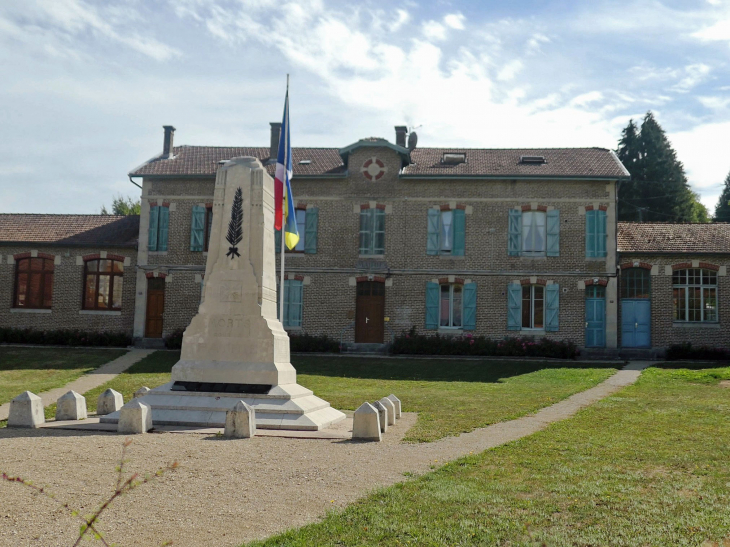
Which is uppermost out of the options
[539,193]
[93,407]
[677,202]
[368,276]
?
[677,202]

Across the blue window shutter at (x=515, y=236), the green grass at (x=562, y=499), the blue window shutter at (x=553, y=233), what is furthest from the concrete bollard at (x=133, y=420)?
the blue window shutter at (x=553, y=233)

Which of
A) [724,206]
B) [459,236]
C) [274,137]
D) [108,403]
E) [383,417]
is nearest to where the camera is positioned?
[383,417]

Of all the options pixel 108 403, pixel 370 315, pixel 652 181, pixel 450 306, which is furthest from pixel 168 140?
pixel 652 181

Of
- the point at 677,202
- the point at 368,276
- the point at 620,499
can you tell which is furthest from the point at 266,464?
the point at 677,202

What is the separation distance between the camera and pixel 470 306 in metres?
25.0

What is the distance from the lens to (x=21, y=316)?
25.9 meters

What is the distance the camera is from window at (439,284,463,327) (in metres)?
25.1

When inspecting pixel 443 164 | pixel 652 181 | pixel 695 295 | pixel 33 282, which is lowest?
pixel 33 282

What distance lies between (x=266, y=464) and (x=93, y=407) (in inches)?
255

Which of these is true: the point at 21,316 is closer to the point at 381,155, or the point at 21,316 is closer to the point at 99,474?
the point at 381,155

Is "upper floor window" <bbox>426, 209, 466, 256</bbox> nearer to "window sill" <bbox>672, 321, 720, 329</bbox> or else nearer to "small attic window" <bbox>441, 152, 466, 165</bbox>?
"small attic window" <bbox>441, 152, 466, 165</bbox>

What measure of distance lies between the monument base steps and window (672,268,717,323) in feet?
57.2

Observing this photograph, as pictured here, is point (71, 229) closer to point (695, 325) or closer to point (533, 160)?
point (533, 160)

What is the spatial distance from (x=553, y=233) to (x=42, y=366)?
1632cm
